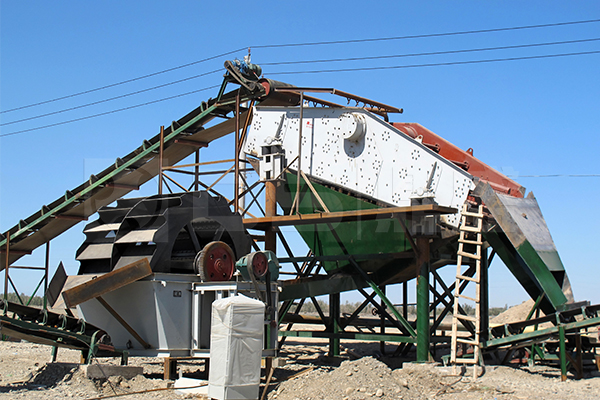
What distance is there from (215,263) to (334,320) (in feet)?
14.9

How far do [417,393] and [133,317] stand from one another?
5577 millimetres

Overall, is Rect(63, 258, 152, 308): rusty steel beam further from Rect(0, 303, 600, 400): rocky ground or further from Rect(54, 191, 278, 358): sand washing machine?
Rect(0, 303, 600, 400): rocky ground

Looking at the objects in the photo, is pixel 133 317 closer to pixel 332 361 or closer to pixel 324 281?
pixel 324 281

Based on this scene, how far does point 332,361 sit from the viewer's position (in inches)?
649

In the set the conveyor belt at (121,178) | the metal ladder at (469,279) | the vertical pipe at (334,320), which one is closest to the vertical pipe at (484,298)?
the metal ladder at (469,279)

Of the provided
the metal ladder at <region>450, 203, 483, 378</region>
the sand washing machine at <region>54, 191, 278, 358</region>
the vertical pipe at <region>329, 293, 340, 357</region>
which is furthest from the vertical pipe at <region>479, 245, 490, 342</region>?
the sand washing machine at <region>54, 191, 278, 358</region>

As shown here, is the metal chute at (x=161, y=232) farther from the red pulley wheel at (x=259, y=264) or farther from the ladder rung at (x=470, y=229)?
the ladder rung at (x=470, y=229)

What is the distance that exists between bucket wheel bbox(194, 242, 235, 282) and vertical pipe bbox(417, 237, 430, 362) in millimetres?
4065

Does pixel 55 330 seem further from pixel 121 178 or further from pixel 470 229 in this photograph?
pixel 470 229

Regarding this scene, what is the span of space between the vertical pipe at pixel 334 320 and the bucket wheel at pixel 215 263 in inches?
154

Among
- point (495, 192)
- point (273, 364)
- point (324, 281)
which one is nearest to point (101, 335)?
point (273, 364)

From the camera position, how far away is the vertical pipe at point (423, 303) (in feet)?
44.7

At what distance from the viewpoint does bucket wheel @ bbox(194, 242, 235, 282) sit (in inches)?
500

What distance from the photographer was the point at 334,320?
16266 mm
